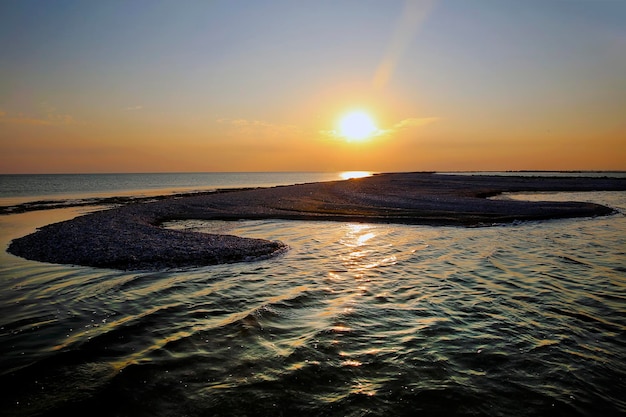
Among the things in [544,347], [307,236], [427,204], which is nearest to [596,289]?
[544,347]

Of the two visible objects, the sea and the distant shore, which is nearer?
the sea

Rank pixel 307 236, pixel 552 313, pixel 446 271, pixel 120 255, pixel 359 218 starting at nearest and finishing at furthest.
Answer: pixel 552 313 < pixel 446 271 < pixel 120 255 < pixel 307 236 < pixel 359 218

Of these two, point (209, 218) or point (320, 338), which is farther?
point (209, 218)

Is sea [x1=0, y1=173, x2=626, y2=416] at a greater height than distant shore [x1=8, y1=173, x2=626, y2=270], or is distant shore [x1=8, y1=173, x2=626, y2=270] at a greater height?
distant shore [x1=8, y1=173, x2=626, y2=270]

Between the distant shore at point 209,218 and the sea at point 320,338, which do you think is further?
the distant shore at point 209,218

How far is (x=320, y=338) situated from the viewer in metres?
8.54

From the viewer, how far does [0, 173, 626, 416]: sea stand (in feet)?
20.1

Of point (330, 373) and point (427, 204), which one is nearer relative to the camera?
point (330, 373)

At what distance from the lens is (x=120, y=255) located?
16.8 metres

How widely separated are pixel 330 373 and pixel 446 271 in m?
9.20

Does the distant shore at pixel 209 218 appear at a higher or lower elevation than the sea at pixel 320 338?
higher

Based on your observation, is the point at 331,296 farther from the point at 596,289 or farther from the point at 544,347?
the point at 596,289

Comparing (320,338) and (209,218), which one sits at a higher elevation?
(209,218)

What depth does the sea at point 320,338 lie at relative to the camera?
6.13 meters
